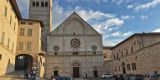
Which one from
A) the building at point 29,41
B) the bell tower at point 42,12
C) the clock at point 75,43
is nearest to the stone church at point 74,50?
the clock at point 75,43

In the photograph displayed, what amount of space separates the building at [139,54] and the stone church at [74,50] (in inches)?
224

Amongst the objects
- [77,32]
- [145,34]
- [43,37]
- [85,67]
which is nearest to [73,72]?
[85,67]

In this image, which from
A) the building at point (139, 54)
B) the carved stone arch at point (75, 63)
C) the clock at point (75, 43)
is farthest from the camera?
the clock at point (75, 43)

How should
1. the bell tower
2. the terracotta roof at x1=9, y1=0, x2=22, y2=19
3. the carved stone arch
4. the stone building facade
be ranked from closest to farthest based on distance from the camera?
1. the terracotta roof at x1=9, y1=0, x2=22, y2=19
2. the carved stone arch
3. the bell tower
4. the stone building facade

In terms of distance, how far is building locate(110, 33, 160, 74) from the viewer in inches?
1033

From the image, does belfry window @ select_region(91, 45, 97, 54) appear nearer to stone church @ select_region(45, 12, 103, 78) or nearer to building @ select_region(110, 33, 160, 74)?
stone church @ select_region(45, 12, 103, 78)

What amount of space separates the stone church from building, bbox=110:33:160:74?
5.68 m

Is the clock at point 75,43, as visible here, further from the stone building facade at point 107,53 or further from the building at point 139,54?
the stone building facade at point 107,53

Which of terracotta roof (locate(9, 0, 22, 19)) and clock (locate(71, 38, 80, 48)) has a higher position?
terracotta roof (locate(9, 0, 22, 19))

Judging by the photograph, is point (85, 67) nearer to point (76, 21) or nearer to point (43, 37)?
point (76, 21)

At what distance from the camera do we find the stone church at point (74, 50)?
46.4 metres

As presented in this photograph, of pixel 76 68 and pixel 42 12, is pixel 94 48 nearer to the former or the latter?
pixel 76 68

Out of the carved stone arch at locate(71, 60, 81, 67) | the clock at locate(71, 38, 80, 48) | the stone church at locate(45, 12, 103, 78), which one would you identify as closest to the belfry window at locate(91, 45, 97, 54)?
the stone church at locate(45, 12, 103, 78)

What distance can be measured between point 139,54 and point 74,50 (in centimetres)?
2016
